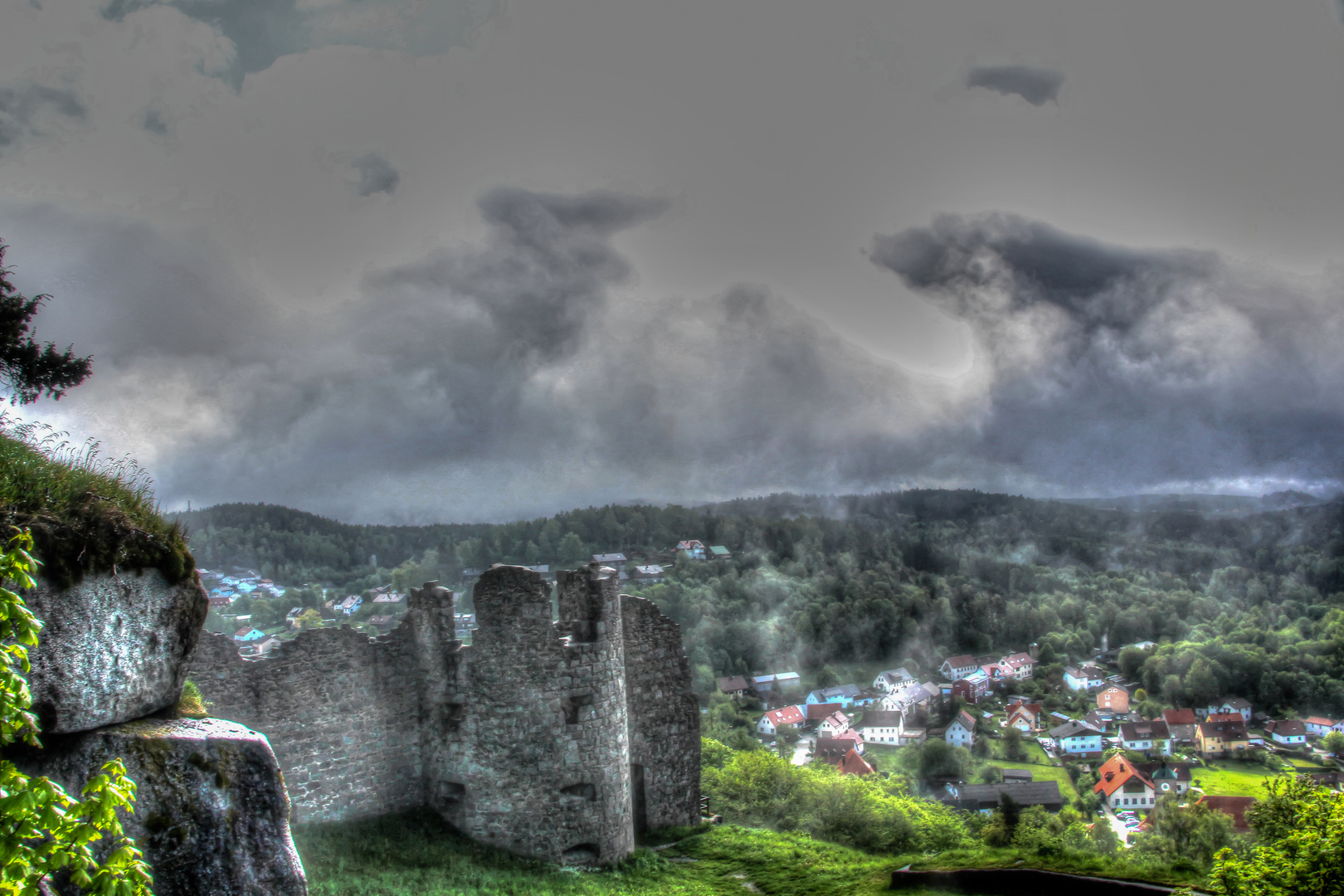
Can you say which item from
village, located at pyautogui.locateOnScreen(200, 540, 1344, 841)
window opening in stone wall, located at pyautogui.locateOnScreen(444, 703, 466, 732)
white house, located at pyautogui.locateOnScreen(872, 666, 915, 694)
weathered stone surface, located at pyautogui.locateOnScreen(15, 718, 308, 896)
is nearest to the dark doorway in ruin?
window opening in stone wall, located at pyautogui.locateOnScreen(444, 703, 466, 732)

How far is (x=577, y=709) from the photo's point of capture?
16031 millimetres

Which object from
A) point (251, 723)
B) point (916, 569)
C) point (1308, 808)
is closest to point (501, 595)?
point (251, 723)

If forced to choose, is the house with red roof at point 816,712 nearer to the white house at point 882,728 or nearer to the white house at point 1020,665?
the white house at point 882,728

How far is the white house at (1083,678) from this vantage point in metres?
73.0

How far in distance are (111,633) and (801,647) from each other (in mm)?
76730

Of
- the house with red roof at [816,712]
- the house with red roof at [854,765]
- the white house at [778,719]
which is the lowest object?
the house with red roof at [816,712]

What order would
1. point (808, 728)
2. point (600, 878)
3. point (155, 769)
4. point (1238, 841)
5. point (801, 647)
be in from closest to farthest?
point (155, 769), point (600, 878), point (1238, 841), point (808, 728), point (801, 647)

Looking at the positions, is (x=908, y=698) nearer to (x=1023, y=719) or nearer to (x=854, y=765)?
(x=1023, y=719)

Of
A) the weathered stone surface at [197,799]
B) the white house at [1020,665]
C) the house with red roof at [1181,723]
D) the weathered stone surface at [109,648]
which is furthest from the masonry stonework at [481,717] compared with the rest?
the white house at [1020,665]

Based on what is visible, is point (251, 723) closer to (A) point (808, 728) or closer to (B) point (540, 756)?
(B) point (540, 756)

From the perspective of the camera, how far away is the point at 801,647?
7881 centimetres

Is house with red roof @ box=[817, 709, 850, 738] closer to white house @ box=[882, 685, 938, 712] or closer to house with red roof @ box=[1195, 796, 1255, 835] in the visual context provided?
white house @ box=[882, 685, 938, 712]

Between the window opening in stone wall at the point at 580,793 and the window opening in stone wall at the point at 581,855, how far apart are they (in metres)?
0.97

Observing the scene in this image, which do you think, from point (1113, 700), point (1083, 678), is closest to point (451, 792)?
point (1113, 700)
